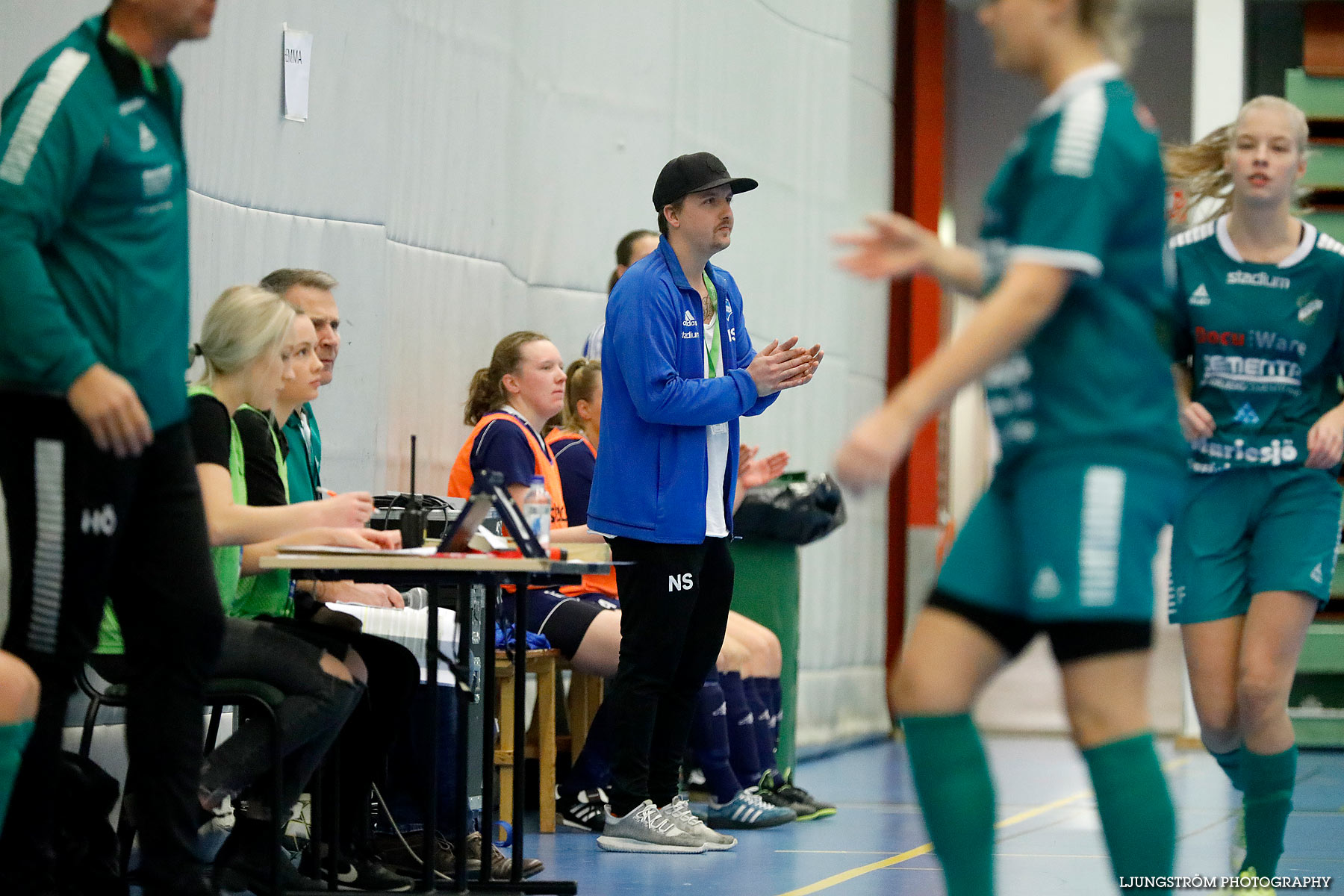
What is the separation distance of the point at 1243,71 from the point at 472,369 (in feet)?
15.6

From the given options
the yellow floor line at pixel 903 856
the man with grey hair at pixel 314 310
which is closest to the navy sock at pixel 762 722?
the yellow floor line at pixel 903 856

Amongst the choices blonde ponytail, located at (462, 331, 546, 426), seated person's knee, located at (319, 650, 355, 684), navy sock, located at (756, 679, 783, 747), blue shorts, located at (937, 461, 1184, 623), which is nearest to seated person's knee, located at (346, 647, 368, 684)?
seated person's knee, located at (319, 650, 355, 684)

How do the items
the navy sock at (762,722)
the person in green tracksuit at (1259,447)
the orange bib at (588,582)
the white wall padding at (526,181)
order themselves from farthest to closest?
the navy sock at (762,722) → the orange bib at (588,582) → the white wall padding at (526,181) → the person in green tracksuit at (1259,447)

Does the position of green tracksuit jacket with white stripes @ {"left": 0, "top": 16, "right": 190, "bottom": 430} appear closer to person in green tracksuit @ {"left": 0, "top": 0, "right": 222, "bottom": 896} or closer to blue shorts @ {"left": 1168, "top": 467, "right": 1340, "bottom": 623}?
person in green tracksuit @ {"left": 0, "top": 0, "right": 222, "bottom": 896}

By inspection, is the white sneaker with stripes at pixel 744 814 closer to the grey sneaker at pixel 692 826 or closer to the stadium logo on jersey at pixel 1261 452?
the grey sneaker at pixel 692 826

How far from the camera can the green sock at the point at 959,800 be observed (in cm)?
211

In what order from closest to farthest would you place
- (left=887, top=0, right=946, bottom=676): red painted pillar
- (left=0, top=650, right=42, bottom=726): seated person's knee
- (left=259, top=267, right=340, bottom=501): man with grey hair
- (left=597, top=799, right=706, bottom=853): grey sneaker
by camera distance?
(left=0, top=650, right=42, bottom=726): seated person's knee, (left=259, top=267, right=340, bottom=501): man with grey hair, (left=597, top=799, right=706, bottom=853): grey sneaker, (left=887, top=0, right=946, bottom=676): red painted pillar

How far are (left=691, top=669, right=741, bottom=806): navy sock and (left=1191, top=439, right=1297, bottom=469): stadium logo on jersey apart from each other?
211 centimetres

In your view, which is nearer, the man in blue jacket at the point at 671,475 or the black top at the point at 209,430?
the black top at the point at 209,430

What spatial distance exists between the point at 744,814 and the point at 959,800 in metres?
3.03

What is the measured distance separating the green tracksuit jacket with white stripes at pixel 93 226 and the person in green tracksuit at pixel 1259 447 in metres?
1.98

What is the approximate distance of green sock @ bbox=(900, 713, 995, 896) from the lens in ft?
6.91

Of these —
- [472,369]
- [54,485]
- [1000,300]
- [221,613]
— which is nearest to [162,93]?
[54,485]

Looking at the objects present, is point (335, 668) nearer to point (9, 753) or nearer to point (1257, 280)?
point (9, 753)
